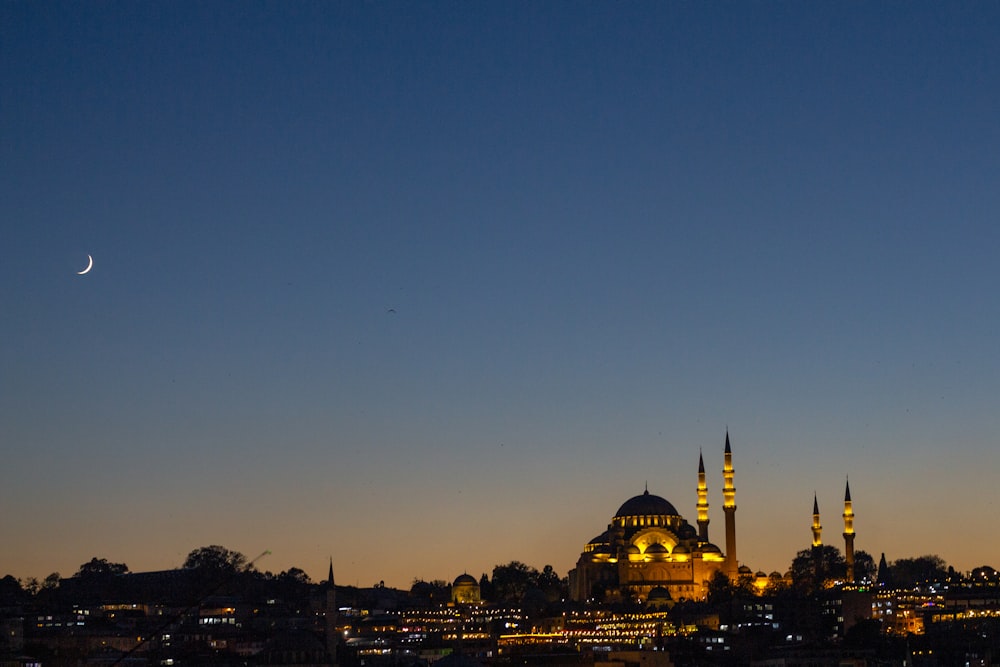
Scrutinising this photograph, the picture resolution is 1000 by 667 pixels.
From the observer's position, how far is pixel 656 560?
127562 mm

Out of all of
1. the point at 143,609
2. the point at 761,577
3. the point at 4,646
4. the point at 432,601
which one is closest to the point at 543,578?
the point at 432,601

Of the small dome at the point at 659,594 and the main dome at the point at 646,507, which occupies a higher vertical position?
the main dome at the point at 646,507

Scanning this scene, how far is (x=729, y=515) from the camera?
11969 cm

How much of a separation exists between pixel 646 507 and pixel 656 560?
22.5 feet

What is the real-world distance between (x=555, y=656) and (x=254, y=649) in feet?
62.4

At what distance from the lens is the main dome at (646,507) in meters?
133

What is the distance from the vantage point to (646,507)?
439 feet

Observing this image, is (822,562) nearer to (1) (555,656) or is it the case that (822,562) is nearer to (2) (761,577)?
(2) (761,577)

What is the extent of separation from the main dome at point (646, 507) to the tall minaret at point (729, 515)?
33.1ft

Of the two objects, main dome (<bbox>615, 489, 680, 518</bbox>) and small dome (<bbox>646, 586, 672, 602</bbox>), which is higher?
main dome (<bbox>615, 489, 680, 518</bbox>)

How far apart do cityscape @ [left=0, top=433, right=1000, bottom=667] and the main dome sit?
15 cm

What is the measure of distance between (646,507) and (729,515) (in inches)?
578

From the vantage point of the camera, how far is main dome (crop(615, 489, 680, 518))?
437ft

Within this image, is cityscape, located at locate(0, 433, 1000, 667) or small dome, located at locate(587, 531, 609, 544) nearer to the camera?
cityscape, located at locate(0, 433, 1000, 667)
